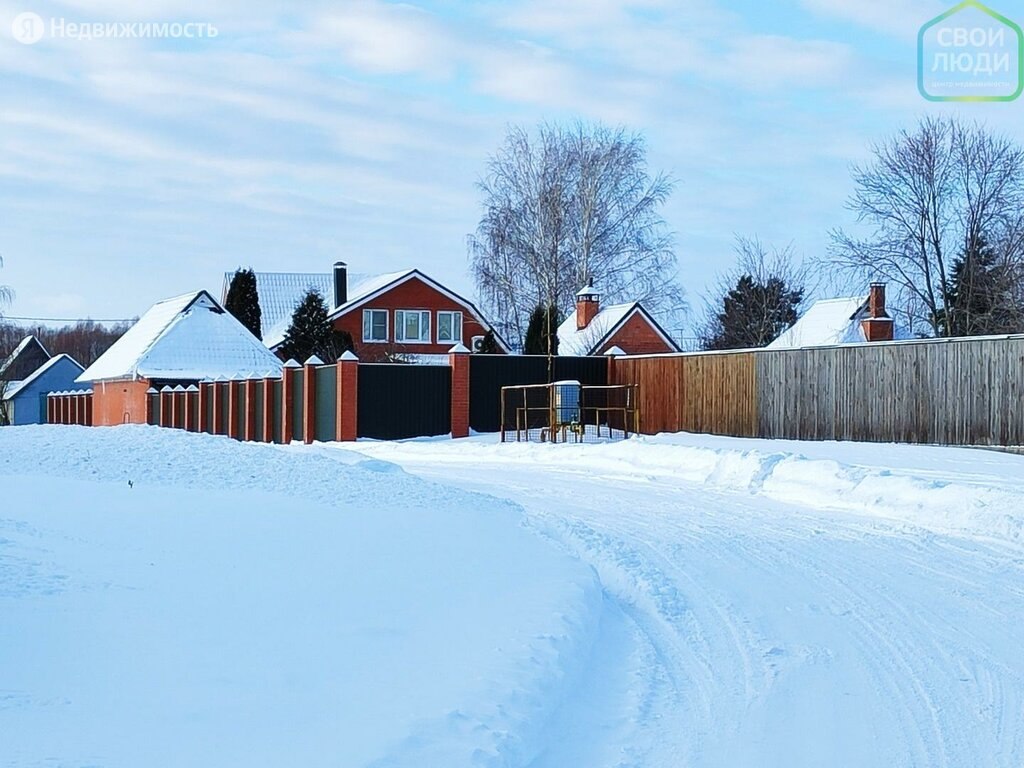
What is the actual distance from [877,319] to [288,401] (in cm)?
1820

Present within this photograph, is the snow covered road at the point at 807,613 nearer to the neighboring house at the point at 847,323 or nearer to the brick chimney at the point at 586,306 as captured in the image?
the neighboring house at the point at 847,323

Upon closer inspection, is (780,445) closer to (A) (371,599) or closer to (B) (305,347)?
(A) (371,599)

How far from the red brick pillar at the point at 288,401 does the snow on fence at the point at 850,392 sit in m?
9.51

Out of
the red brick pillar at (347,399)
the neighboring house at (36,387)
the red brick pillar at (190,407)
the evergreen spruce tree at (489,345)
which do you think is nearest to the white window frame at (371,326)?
the evergreen spruce tree at (489,345)

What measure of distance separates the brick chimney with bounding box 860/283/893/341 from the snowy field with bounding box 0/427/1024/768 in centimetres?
2280

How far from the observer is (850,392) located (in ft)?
73.5

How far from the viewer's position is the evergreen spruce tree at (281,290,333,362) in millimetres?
46062

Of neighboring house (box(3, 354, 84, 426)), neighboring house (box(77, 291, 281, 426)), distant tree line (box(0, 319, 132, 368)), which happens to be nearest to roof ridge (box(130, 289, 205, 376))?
neighboring house (box(77, 291, 281, 426))

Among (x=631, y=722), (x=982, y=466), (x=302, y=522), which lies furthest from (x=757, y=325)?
(x=631, y=722)

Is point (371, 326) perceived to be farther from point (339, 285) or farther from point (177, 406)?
point (177, 406)

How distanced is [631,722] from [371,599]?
2.01 m

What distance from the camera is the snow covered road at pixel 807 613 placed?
538cm

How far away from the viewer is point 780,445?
2147 centimetres

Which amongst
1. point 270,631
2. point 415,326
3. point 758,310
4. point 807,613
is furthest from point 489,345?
point 270,631
